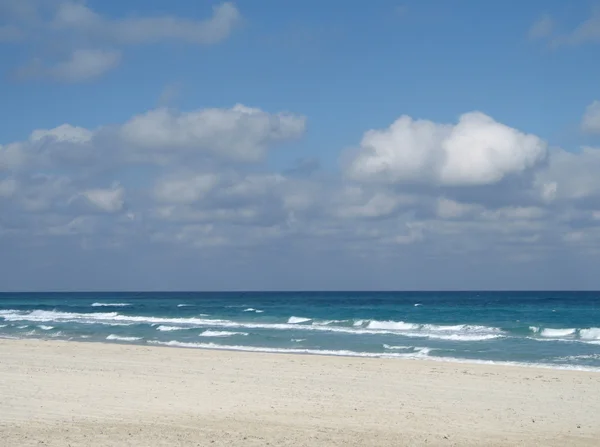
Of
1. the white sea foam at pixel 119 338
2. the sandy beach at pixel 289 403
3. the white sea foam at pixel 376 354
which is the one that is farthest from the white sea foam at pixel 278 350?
the sandy beach at pixel 289 403

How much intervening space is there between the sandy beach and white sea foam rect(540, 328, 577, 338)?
1506cm

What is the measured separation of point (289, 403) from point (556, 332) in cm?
2523

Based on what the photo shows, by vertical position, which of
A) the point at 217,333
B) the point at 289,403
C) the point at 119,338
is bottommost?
the point at 119,338

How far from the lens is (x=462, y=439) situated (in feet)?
34.3

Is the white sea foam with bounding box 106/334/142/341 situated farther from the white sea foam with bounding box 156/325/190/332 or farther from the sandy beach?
the sandy beach

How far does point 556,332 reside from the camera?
3481cm

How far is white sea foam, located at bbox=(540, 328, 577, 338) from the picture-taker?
3331cm

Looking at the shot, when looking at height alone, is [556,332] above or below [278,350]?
above

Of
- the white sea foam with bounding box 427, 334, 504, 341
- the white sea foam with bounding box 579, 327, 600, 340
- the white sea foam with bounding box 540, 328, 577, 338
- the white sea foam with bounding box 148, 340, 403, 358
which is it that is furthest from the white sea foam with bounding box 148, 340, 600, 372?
the white sea foam with bounding box 540, 328, 577, 338

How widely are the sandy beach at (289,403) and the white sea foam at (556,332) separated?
15061mm

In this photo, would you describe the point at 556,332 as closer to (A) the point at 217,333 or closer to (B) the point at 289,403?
(A) the point at 217,333

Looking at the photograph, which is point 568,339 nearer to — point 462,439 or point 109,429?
point 462,439

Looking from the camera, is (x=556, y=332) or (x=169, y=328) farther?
(x=169, y=328)

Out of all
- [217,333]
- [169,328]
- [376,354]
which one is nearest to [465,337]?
[376,354]
